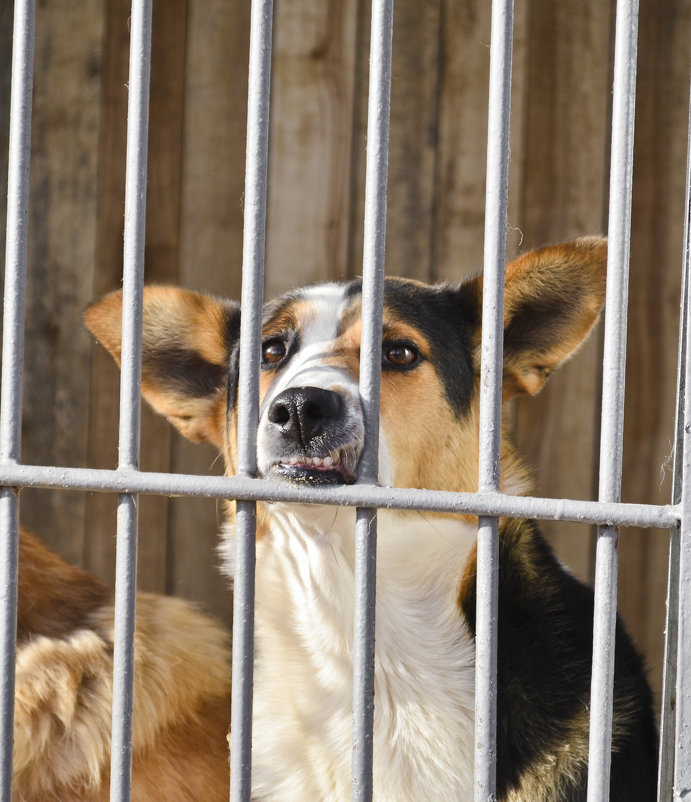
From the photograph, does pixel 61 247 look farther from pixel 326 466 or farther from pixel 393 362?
pixel 326 466

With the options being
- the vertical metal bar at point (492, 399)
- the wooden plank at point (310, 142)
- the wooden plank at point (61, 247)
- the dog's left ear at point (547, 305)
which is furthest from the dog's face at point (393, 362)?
the wooden plank at point (61, 247)

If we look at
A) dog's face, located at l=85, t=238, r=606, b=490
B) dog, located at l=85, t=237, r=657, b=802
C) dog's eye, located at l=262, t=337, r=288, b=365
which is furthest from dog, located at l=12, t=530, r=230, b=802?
dog's eye, located at l=262, t=337, r=288, b=365

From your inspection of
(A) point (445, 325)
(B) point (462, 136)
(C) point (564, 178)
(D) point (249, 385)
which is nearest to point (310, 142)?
(B) point (462, 136)

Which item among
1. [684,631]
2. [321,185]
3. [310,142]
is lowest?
[684,631]

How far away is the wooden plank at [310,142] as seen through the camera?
3.30 m

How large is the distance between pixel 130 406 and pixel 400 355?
86 centimetres

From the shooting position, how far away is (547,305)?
2.19 meters

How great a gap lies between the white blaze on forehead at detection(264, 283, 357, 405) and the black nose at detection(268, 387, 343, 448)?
0.24ft

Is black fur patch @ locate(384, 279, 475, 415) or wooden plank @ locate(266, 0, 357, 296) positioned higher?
wooden plank @ locate(266, 0, 357, 296)

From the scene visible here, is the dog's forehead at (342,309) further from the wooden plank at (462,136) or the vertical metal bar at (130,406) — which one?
the wooden plank at (462,136)

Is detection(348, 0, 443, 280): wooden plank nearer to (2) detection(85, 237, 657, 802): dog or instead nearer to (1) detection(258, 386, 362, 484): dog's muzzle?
(2) detection(85, 237, 657, 802): dog

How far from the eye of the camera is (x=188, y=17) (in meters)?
3.33

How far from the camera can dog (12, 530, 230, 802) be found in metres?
2.06

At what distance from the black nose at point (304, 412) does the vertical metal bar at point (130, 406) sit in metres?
0.30
